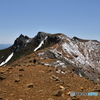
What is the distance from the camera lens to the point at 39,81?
19141mm

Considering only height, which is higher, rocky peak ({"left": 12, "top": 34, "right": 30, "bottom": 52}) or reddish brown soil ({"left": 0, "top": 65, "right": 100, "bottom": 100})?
rocky peak ({"left": 12, "top": 34, "right": 30, "bottom": 52})

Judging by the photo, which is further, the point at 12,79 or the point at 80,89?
the point at 12,79

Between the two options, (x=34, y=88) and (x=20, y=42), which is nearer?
(x=34, y=88)

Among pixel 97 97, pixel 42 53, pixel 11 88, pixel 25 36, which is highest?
pixel 25 36

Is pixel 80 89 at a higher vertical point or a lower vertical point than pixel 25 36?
lower

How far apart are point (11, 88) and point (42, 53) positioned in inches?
2020

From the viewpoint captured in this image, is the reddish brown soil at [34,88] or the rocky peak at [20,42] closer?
the reddish brown soil at [34,88]

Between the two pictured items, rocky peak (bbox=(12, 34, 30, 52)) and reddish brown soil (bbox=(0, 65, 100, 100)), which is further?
rocky peak (bbox=(12, 34, 30, 52))

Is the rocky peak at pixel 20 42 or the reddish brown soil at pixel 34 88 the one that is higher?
the rocky peak at pixel 20 42

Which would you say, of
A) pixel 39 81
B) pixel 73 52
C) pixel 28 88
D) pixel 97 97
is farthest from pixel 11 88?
pixel 73 52

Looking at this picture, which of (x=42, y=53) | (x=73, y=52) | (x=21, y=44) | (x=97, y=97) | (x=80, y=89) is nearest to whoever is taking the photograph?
A: (x=97, y=97)

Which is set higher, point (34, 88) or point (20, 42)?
point (20, 42)

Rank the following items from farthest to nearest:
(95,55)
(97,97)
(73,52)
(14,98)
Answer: (95,55) < (73,52) < (97,97) < (14,98)

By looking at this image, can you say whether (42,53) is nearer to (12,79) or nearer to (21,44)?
(12,79)
